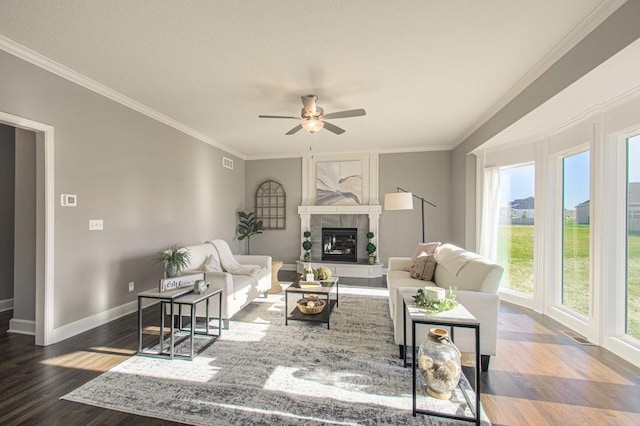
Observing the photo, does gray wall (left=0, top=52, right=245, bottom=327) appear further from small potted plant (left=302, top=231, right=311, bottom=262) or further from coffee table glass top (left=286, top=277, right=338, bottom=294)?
small potted plant (left=302, top=231, right=311, bottom=262)

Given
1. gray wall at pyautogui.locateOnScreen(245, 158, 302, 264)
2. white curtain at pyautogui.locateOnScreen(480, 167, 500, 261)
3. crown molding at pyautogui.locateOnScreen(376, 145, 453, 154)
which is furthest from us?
gray wall at pyautogui.locateOnScreen(245, 158, 302, 264)

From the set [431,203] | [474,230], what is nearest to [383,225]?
[431,203]

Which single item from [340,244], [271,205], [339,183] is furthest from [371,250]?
[271,205]

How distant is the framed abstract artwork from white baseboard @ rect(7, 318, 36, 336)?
16.0 feet

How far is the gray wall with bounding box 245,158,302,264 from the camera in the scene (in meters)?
6.63

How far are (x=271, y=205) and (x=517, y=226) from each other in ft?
16.1

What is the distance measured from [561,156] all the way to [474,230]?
1713 mm

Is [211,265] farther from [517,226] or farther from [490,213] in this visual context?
[517,226]

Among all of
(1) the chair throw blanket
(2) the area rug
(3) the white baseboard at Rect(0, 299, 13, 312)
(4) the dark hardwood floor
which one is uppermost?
(1) the chair throw blanket

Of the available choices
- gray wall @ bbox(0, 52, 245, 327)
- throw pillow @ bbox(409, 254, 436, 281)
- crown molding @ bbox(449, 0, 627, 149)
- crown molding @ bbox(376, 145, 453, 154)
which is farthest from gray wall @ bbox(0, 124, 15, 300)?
crown molding @ bbox(449, 0, 627, 149)

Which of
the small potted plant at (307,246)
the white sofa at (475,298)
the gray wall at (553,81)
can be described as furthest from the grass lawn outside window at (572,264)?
the small potted plant at (307,246)

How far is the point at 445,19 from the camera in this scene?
2.10 metres

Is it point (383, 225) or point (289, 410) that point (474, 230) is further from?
point (289, 410)

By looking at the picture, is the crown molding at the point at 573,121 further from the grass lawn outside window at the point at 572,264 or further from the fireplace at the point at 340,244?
the fireplace at the point at 340,244
